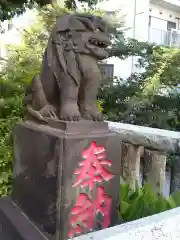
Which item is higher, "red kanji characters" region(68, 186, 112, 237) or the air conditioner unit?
the air conditioner unit

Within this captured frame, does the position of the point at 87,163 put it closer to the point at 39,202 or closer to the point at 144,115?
the point at 39,202

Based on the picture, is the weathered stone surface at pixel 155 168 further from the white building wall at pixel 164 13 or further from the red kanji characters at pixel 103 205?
the white building wall at pixel 164 13

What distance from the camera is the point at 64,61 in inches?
58.7

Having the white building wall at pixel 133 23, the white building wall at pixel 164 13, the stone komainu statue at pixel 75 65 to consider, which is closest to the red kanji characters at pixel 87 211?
the stone komainu statue at pixel 75 65

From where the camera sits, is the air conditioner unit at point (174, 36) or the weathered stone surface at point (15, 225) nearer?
the weathered stone surface at point (15, 225)

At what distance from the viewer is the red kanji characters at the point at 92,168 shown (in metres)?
1.41

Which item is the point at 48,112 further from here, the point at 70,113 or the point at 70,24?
the point at 70,24

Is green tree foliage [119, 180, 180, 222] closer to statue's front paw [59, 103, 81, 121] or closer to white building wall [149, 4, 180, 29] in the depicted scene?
statue's front paw [59, 103, 81, 121]

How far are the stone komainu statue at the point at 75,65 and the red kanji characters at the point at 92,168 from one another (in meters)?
0.19

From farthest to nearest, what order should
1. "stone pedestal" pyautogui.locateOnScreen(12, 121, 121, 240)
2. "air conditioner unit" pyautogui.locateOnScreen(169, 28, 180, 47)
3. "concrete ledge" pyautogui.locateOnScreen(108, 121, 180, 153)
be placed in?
"air conditioner unit" pyautogui.locateOnScreen(169, 28, 180, 47) → "concrete ledge" pyautogui.locateOnScreen(108, 121, 180, 153) → "stone pedestal" pyautogui.locateOnScreen(12, 121, 121, 240)

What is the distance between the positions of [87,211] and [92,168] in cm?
24

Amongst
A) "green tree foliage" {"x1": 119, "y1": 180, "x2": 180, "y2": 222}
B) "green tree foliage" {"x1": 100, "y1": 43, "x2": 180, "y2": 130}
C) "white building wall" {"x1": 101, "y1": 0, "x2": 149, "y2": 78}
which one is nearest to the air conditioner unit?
"white building wall" {"x1": 101, "y1": 0, "x2": 149, "y2": 78}

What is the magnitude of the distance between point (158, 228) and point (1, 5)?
3123 millimetres

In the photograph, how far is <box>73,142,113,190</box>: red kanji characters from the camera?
55.3 inches
